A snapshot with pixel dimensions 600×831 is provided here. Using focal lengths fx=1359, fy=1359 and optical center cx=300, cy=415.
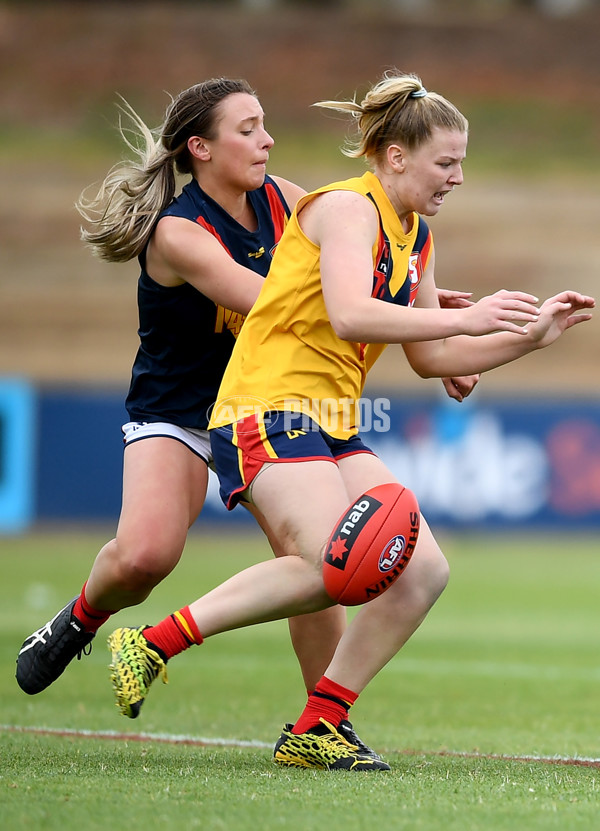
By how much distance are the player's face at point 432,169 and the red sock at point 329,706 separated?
1488 mm

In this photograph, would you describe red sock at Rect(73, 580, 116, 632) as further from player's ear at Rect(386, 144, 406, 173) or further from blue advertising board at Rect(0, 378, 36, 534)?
blue advertising board at Rect(0, 378, 36, 534)

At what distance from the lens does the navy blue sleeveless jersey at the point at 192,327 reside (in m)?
4.64

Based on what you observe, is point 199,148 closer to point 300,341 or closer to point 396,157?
point 396,157

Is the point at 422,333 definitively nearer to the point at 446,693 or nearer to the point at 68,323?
the point at 446,693

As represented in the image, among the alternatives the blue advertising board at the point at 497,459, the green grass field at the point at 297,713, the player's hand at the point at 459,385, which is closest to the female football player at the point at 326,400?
the green grass field at the point at 297,713

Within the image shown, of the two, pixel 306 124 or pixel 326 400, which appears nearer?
pixel 326 400

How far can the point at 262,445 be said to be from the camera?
4023 millimetres

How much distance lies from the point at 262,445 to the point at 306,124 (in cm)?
3282

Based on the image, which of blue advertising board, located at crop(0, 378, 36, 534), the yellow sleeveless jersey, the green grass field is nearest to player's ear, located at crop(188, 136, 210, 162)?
the yellow sleeveless jersey

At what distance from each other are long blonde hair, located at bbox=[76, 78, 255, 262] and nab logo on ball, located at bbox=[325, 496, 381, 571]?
1.29 m

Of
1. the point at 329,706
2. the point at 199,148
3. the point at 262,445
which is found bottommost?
the point at 329,706

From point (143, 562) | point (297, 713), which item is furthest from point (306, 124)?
point (143, 562)

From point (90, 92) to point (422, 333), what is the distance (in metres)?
34.9

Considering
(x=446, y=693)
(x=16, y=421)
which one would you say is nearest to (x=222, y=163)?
(x=446, y=693)
